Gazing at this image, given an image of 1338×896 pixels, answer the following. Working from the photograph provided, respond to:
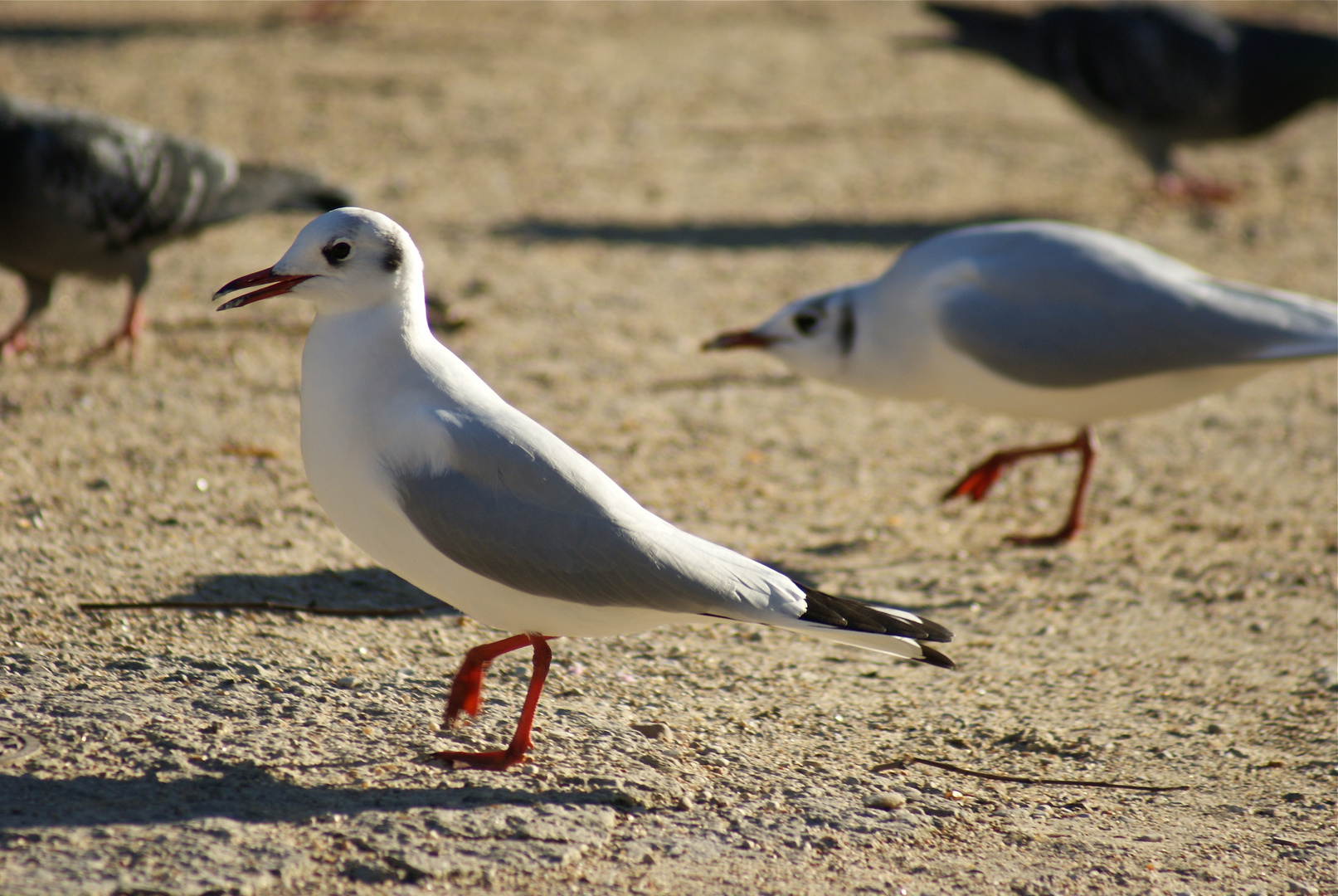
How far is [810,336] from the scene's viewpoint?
5.38 metres

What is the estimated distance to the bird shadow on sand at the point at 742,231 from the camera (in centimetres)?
804

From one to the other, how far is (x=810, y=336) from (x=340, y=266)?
267 centimetres

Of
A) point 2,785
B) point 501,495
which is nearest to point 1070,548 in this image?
point 501,495

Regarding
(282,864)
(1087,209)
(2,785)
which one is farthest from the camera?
(1087,209)

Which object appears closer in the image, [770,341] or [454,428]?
[454,428]

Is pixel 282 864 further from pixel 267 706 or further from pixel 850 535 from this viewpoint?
pixel 850 535

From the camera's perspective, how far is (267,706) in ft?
10.7

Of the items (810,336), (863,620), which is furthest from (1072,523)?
(863,620)

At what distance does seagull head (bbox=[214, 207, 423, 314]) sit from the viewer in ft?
9.79

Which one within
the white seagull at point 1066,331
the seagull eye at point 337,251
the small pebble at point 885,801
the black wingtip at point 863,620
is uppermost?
the seagull eye at point 337,251

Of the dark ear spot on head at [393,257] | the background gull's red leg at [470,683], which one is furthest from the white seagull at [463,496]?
the background gull's red leg at [470,683]

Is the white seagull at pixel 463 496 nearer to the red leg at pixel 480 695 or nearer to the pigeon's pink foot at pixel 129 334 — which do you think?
the red leg at pixel 480 695

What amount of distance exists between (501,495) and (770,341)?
8.58ft

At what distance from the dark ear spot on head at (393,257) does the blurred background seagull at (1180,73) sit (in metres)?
7.18
